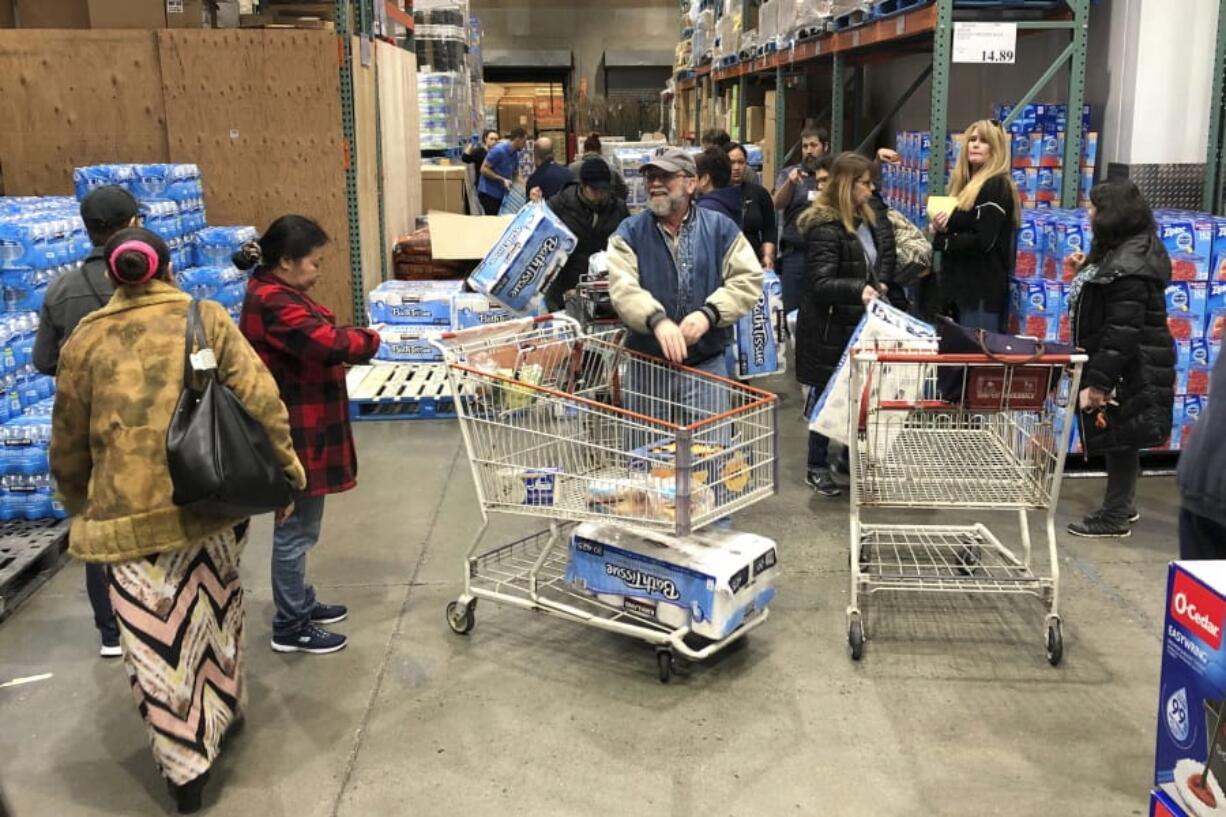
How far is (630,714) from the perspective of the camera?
3713 millimetres

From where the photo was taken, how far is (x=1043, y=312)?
5887mm

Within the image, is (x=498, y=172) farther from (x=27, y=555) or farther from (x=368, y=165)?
(x=27, y=555)

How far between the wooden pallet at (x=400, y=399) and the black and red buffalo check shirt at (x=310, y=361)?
11.1ft

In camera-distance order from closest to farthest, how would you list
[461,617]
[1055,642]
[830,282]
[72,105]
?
[1055,642] → [461,617] → [830,282] → [72,105]

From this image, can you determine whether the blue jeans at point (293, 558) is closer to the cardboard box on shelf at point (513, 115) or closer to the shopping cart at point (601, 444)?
the shopping cart at point (601, 444)

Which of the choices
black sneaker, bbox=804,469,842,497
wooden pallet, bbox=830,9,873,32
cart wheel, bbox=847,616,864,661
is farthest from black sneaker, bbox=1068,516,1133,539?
wooden pallet, bbox=830,9,873,32

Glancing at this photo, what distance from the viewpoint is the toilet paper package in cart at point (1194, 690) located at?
196cm

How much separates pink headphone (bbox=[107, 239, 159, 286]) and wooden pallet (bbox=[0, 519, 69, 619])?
2133 mm

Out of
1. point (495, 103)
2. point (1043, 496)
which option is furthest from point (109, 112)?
point (495, 103)

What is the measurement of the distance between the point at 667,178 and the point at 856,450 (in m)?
1.23

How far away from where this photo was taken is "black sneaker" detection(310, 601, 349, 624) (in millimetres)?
4457

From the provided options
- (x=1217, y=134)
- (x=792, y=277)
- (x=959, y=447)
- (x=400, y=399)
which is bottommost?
(x=400, y=399)

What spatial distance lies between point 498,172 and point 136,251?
10.5 meters

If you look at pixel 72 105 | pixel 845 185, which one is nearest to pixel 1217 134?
pixel 845 185
